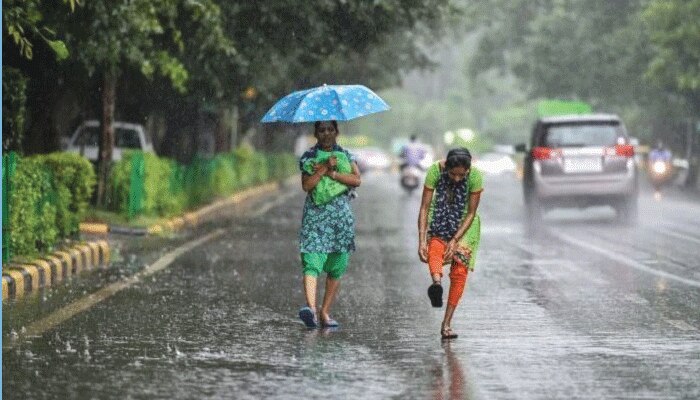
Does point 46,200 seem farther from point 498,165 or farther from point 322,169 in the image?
point 498,165

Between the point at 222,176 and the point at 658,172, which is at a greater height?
the point at 658,172

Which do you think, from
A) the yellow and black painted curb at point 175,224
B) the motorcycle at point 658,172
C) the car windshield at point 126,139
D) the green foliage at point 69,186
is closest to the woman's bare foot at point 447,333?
the green foliage at point 69,186

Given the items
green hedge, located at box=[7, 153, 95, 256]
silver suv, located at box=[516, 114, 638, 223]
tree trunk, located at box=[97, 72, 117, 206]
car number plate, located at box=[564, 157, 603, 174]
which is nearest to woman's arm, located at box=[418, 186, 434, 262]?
green hedge, located at box=[7, 153, 95, 256]

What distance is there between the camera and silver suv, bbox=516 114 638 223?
25.8 metres

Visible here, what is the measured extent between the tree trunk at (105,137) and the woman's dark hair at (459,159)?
15074 millimetres

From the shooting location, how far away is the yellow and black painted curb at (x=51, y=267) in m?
13.8

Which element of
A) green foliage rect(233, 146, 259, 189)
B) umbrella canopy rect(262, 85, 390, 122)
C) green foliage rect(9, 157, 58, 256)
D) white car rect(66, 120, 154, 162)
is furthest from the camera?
green foliage rect(233, 146, 259, 189)

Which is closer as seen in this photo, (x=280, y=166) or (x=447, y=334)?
(x=447, y=334)

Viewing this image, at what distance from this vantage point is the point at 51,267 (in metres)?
15.4

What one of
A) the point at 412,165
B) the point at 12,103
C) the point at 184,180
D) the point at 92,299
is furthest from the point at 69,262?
the point at 412,165

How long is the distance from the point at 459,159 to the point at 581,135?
1565 cm

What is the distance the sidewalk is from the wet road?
736 millimetres

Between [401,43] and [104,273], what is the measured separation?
36295mm

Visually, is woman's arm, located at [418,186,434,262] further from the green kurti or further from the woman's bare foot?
the woman's bare foot
